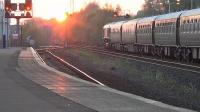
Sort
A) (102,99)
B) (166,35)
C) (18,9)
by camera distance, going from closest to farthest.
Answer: (102,99) → (166,35) → (18,9)

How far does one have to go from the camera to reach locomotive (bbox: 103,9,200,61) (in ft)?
117

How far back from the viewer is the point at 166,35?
42.7 meters

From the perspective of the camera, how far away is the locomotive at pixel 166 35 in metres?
35.6

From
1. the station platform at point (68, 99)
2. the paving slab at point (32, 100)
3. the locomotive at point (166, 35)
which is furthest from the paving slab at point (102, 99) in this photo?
the locomotive at point (166, 35)

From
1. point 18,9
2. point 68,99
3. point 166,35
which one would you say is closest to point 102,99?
point 68,99

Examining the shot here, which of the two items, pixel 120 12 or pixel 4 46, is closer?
pixel 4 46

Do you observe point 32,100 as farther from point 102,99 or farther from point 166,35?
point 166,35

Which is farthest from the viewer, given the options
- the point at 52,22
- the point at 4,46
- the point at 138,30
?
the point at 52,22

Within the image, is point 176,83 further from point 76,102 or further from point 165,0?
point 165,0

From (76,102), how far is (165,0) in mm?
123525

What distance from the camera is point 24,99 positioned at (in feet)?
52.2

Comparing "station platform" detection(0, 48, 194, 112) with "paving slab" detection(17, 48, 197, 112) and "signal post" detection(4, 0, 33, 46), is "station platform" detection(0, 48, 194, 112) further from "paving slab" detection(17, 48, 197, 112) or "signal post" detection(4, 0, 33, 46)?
"signal post" detection(4, 0, 33, 46)

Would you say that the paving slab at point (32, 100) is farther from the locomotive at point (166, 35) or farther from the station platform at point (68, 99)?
the locomotive at point (166, 35)

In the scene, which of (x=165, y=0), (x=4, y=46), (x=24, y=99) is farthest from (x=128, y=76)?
(x=165, y=0)
